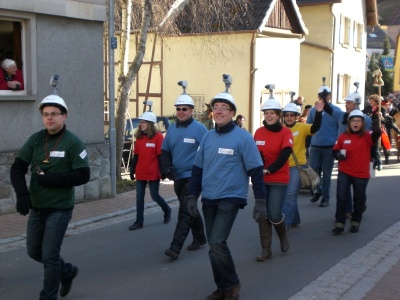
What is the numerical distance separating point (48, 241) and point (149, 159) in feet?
12.2

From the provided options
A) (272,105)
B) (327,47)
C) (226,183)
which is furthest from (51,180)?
(327,47)

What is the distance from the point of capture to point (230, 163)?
5.15 metres

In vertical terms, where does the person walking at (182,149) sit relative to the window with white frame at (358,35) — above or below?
below

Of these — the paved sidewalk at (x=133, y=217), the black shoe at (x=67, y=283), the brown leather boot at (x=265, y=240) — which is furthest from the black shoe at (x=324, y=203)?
the black shoe at (x=67, y=283)

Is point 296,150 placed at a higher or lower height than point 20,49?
lower

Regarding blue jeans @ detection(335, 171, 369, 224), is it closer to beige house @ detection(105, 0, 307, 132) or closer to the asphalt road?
the asphalt road

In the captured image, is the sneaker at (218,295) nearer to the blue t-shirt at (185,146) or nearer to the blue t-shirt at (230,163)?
the blue t-shirt at (230,163)

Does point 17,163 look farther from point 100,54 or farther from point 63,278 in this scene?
point 100,54

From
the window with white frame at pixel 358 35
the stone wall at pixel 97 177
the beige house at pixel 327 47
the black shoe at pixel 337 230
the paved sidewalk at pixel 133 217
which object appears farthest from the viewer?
the window with white frame at pixel 358 35

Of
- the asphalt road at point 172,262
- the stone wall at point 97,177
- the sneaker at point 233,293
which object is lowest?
the asphalt road at point 172,262

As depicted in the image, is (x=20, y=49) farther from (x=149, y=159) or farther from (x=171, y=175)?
(x=171, y=175)

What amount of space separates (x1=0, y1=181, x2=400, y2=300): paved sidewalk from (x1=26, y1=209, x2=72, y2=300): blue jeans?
2.20m

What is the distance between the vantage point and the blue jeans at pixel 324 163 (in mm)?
9883

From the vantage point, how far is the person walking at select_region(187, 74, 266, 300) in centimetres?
511
